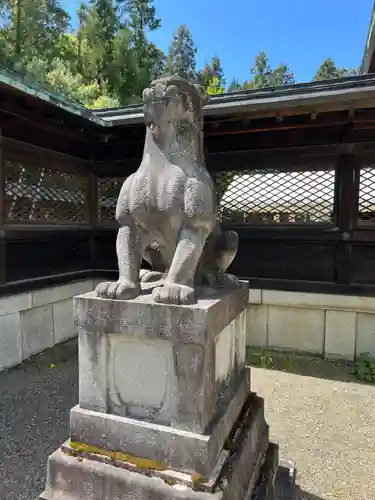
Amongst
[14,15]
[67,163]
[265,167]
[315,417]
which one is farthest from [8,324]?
[14,15]

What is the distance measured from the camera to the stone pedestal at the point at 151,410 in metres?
1.71

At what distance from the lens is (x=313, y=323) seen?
496cm

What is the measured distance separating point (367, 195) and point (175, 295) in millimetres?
4007

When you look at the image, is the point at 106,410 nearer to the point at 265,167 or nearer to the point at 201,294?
the point at 201,294

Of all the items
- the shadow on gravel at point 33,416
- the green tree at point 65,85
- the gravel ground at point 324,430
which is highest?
the green tree at point 65,85

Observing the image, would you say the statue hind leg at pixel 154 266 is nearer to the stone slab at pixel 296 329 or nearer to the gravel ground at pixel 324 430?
the gravel ground at pixel 324 430

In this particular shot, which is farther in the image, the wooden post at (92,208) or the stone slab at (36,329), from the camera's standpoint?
the wooden post at (92,208)

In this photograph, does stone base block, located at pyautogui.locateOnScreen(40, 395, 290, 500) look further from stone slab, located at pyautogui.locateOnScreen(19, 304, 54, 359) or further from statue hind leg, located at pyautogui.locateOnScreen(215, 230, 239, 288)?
stone slab, located at pyautogui.locateOnScreen(19, 304, 54, 359)

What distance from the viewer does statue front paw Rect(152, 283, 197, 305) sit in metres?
1.75

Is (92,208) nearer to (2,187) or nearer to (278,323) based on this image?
(2,187)

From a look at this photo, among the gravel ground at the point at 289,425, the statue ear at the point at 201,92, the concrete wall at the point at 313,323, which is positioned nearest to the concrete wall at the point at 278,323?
the concrete wall at the point at 313,323

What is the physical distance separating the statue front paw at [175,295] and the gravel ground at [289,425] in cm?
181

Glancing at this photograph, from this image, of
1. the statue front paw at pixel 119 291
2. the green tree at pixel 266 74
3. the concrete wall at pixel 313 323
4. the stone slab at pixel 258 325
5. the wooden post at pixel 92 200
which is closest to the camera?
the statue front paw at pixel 119 291

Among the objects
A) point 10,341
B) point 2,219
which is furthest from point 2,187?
point 10,341
